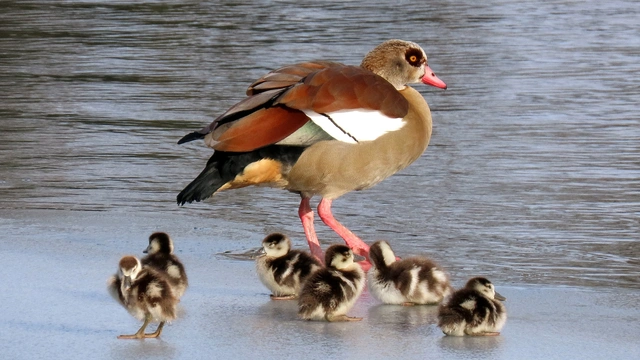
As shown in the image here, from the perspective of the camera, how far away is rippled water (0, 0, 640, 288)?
764 cm

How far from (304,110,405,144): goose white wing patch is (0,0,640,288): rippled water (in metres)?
0.74

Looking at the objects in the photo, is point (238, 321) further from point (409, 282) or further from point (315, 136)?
point (315, 136)

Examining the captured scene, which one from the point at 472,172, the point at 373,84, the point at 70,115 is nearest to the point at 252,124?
the point at 373,84

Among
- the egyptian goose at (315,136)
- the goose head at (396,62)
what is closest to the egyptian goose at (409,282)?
the egyptian goose at (315,136)

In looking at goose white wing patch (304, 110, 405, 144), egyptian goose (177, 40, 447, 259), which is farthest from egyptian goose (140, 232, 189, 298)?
goose white wing patch (304, 110, 405, 144)

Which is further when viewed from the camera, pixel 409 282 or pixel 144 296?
pixel 409 282

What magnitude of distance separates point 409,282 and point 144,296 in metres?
1.37

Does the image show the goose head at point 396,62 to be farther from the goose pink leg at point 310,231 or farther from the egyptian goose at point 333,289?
the egyptian goose at point 333,289

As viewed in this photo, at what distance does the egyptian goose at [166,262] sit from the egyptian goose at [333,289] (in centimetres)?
60

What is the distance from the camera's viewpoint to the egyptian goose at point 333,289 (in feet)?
17.9

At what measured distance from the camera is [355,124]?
22.4ft

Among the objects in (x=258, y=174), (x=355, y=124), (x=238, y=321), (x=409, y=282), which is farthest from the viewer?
(x=355, y=124)

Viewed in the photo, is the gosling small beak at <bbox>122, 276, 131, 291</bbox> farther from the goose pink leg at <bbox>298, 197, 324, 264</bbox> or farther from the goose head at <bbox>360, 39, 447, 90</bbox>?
the goose head at <bbox>360, 39, 447, 90</bbox>

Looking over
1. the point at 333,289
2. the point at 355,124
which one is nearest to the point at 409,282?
the point at 333,289
